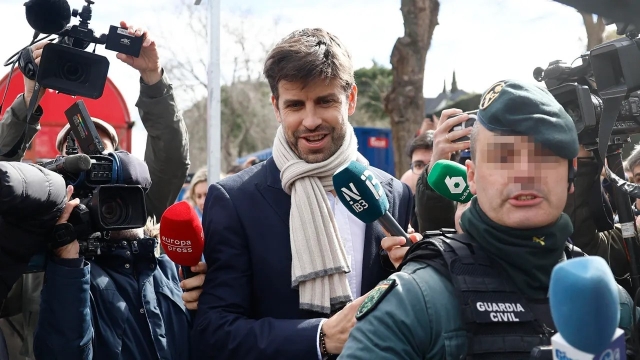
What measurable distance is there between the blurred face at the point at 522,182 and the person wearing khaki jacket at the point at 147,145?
1725 millimetres

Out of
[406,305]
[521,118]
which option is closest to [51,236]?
[406,305]

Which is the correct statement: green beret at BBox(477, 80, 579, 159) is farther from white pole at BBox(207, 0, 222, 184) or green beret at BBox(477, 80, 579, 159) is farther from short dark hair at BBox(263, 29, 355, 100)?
white pole at BBox(207, 0, 222, 184)

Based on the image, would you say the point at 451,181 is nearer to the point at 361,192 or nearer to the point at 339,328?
the point at 361,192

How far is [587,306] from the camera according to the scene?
107cm

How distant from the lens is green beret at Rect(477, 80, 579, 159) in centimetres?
166

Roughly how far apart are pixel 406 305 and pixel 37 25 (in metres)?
1.81

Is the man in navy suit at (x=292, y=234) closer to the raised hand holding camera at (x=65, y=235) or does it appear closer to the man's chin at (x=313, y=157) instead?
the man's chin at (x=313, y=157)

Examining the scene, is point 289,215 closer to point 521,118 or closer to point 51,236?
point 51,236

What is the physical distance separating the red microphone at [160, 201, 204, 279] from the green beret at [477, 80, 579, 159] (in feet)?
3.55

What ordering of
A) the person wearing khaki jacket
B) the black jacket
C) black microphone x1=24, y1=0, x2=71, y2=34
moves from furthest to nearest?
the person wearing khaki jacket, black microphone x1=24, y1=0, x2=71, y2=34, the black jacket

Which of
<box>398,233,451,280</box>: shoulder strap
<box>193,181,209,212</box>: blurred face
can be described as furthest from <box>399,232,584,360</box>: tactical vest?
<box>193,181,209,212</box>: blurred face

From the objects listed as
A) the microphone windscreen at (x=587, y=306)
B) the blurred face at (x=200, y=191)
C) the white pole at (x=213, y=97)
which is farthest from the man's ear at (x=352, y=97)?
the blurred face at (x=200, y=191)

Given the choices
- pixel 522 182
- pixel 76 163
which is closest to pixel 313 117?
pixel 76 163

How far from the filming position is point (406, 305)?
1.60m
